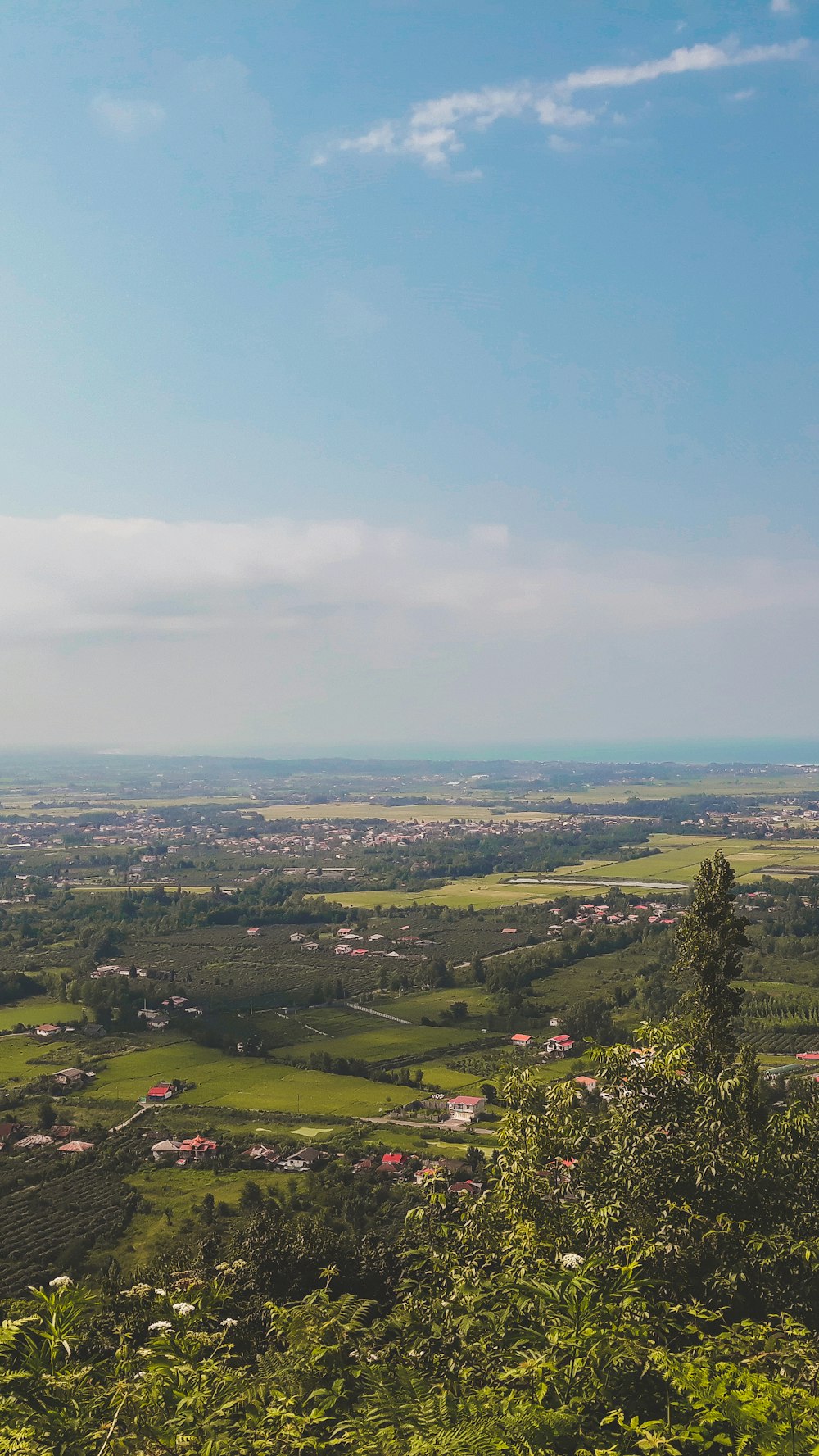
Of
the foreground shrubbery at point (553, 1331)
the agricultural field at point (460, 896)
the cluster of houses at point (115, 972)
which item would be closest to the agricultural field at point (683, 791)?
the agricultural field at point (460, 896)

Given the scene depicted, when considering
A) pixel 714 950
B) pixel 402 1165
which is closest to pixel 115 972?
pixel 402 1165

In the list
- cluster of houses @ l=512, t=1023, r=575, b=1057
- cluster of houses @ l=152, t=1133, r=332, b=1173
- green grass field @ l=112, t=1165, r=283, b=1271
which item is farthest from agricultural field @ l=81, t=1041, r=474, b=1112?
cluster of houses @ l=512, t=1023, r=575, b=1057

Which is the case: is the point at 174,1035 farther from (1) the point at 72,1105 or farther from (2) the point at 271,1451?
(2) the point at 271,1451

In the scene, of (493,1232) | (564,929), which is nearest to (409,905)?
(564,929)

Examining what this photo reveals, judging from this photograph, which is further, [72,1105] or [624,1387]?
[72,1105]

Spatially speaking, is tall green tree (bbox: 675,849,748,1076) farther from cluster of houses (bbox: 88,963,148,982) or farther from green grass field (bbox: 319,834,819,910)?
green grass field (bbox: 319,834,819,910)

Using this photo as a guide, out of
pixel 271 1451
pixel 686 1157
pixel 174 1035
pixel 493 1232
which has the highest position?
pixel 271 1451

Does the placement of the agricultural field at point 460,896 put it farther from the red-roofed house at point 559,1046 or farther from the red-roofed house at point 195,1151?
the red-roofed house at point 195,1151
